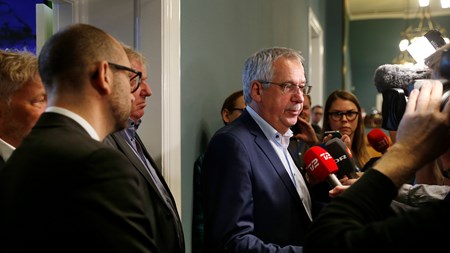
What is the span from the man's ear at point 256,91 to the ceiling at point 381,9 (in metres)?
5.66

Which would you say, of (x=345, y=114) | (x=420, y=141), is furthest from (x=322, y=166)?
(x=345, y=114)

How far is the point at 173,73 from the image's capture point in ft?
5.90

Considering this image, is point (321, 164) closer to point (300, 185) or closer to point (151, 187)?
point (300, 185)

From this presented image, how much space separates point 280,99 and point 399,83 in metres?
0.45

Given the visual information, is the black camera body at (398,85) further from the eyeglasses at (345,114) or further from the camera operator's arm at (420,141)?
the eyeglasses at (345,114)

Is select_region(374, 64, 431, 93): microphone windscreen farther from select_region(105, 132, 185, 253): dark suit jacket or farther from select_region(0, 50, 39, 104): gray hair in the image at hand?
select_region(0, 50, 39, 104): gray hair

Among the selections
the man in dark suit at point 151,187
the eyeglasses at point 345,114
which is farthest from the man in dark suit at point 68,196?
the eyeglasses at point 345,114

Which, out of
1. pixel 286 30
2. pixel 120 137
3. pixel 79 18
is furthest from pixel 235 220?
pixel 286 30

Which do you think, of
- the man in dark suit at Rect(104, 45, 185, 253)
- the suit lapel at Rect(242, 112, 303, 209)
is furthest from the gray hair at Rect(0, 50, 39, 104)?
the suit lapel at Rect(242, 112, 303, 209)

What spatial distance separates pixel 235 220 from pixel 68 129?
2.27ft

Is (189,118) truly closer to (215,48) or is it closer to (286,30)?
(215,48)

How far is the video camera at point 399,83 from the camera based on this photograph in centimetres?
83

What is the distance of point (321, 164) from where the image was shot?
1425mm

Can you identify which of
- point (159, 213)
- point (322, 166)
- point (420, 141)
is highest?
point (420, 141)
